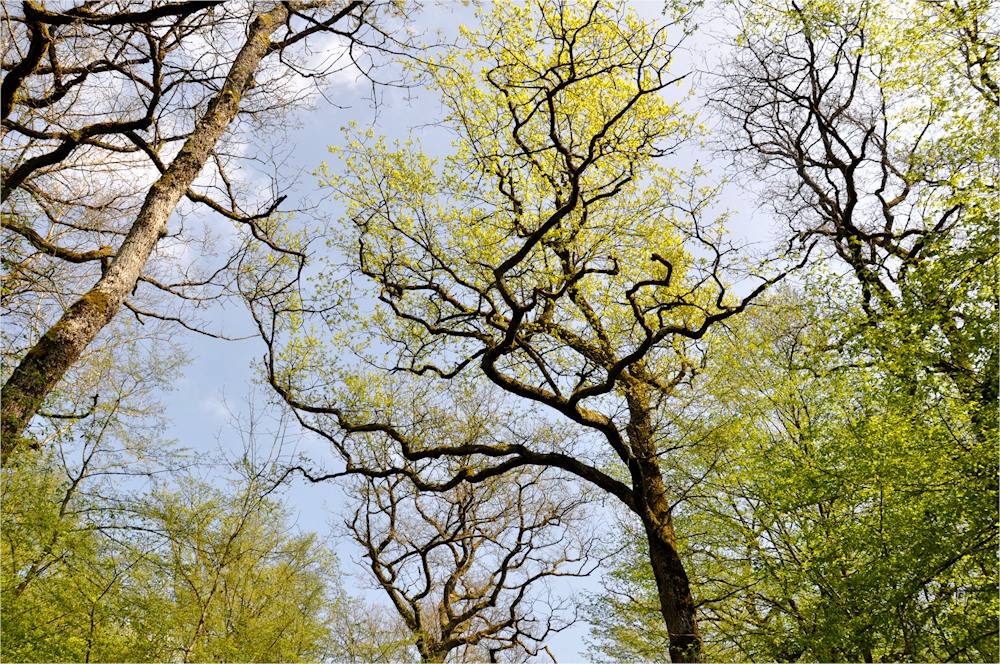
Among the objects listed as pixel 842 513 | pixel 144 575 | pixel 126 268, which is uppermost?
pixel 126 268

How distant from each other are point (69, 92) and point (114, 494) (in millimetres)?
4461

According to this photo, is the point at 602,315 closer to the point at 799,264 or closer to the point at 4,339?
the point at 799,264

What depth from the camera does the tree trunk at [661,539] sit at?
783 cm

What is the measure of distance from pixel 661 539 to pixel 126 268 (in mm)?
6563

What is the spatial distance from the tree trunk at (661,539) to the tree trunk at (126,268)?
591 centimetres

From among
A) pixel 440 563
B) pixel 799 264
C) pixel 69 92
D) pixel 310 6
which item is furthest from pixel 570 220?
pixel 440 563

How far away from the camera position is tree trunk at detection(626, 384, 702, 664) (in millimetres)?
7832

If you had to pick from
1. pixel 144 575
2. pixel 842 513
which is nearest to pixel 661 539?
pixel 842 513

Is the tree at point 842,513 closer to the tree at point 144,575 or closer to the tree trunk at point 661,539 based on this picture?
the tree trunk at point 661,539

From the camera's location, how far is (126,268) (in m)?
5.54

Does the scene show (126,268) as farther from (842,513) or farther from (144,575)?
(842,513)

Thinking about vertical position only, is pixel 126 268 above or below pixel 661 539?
above

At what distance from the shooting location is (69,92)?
20.9 ft

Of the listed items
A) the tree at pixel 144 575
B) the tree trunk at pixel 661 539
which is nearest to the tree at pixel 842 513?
the tree trunk at pixel 661 539
